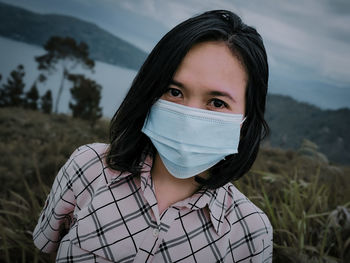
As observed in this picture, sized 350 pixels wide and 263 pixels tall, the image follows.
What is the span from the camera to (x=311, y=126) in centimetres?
2670

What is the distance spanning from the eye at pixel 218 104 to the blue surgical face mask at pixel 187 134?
0.03m

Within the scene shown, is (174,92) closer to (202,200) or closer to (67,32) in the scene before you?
(202,200)

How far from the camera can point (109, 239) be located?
1.03 meters

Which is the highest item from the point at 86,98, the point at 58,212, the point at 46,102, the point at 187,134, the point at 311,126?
the point at 311,126

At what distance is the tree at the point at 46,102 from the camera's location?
20.8m

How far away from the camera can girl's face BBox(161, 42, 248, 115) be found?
980mm

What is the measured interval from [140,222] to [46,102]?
22823 millimetres

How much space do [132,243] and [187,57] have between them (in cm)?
77

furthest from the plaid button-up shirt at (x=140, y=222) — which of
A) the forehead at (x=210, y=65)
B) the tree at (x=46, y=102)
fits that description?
the tree at (x=46, y=102)

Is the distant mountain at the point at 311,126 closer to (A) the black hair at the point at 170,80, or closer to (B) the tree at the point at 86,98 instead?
(B) the tree at the point at 86,98

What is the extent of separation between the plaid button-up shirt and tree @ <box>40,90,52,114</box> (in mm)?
21963

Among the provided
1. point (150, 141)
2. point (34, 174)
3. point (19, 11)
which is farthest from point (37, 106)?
point (19, 11)

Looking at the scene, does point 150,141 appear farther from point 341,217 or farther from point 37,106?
point 37,106

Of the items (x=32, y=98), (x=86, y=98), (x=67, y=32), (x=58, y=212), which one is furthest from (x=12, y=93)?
(x=67, y=32)
